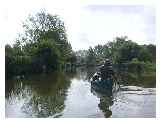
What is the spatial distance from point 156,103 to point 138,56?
0.98ft

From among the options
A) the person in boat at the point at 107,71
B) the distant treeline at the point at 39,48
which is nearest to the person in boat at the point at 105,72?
the person in boat at the point at 107,71

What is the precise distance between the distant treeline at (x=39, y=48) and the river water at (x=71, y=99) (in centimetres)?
6

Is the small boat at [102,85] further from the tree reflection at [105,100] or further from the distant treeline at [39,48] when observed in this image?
the distant treeline at [39,48]

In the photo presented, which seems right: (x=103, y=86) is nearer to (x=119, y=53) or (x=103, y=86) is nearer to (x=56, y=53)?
(x=119, y=53)

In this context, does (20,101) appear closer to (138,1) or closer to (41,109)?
(41,109)

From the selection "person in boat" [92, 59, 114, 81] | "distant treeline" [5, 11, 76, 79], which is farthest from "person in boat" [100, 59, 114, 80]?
"distant treeline" [5, 11, 76, 79]

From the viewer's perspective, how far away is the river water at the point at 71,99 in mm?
7660

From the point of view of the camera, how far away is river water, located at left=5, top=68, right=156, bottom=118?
7.66 metres

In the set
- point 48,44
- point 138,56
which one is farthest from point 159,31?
point 48,44

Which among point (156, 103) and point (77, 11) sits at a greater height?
point (77, 11)

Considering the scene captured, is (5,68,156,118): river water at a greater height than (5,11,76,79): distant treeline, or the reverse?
(5,11,76,79): distant treeline

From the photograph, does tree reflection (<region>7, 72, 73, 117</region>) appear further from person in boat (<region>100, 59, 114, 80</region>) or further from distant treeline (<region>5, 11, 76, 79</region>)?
person in boat (<region>100, 59, 114, 80</region>)

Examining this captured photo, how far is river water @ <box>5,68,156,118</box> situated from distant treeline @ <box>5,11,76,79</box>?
0.06 meters

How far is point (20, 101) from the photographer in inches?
302
